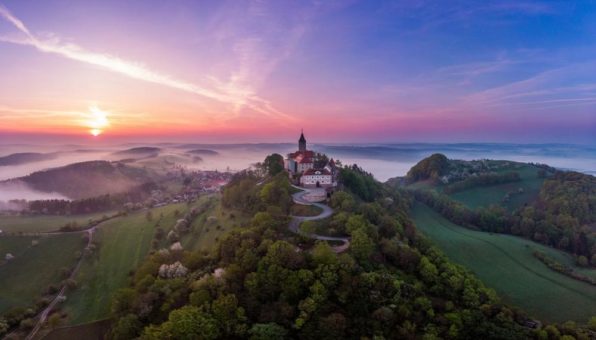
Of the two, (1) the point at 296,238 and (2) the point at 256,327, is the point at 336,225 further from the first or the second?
(2) the point at 256,327

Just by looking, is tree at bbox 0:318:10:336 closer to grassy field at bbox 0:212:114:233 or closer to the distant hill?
grassy field at bbox 0:212:114:233

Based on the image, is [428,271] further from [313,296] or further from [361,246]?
[313,296]

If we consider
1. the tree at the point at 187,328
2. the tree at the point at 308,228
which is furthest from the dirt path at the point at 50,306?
the tree at the point at 308,228

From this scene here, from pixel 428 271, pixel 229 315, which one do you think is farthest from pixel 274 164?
pixel 229 315

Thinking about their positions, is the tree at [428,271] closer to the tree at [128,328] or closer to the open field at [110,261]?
the tree at [128,328]

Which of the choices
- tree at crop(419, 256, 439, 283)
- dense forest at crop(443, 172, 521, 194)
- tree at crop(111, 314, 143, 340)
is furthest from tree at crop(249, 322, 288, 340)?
dense forest at crop(443, 172, 521, 194)
